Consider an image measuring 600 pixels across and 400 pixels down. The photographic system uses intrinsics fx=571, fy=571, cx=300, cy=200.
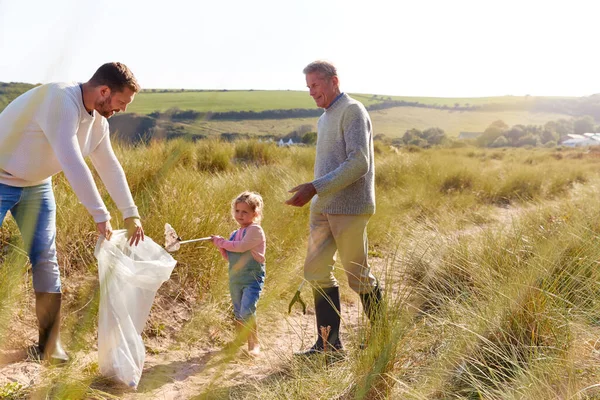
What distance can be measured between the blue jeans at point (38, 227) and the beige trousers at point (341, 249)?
154 cm

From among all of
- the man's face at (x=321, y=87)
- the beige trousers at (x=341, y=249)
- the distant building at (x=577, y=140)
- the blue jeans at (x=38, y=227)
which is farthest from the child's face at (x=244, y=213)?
the distant building at (x=577, y=140)

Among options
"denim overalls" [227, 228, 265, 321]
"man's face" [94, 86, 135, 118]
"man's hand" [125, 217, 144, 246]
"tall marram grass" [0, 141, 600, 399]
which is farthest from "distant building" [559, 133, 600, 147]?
"man's face" [94, 86, 135, 118]

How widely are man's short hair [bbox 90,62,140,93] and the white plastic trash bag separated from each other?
2.77 ft

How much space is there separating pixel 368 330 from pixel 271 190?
178 inches

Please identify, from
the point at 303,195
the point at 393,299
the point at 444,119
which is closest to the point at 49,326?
the point at 303,195

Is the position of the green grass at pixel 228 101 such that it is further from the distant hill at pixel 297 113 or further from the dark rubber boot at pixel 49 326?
the dark rubber boot at pixel 49 326

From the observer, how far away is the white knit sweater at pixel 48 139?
2.79 m

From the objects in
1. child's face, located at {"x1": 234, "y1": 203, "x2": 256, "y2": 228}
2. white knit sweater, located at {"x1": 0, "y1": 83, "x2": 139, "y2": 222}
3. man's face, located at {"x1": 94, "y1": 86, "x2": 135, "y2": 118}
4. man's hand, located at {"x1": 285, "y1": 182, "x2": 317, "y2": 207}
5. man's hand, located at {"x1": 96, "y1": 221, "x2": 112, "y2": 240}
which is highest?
man's face, located at {"x1": 94, "y1": 86, "x2": 135, "y2": 118}

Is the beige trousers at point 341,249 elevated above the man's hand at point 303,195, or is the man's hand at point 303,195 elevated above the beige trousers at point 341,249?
the man's hand at point 303,195

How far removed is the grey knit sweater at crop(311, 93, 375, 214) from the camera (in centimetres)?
332

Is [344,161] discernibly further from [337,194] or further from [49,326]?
[49,326]

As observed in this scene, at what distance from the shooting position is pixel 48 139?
9.25 ft

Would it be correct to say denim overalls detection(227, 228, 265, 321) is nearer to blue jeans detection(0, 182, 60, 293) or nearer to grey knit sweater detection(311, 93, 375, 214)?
grey knit sweater detection(311, 93, 375, 214)

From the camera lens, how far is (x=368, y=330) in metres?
3.01
